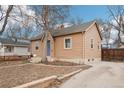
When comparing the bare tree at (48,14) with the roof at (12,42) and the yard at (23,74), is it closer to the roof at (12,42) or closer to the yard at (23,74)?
the yard at (23,74)

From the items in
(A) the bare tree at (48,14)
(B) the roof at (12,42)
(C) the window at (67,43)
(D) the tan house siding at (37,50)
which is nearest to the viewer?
(A) the bare tree at (48,14)

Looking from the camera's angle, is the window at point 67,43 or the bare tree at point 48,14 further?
the window at point 67,43

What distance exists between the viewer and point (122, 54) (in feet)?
56.7

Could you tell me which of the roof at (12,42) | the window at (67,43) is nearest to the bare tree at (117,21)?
the window at (67,43)

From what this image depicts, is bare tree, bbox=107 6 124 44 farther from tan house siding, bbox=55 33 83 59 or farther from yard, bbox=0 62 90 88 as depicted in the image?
yard, bbox=0 62 90 88

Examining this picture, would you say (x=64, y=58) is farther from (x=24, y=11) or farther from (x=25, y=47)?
(x=25, y=47)

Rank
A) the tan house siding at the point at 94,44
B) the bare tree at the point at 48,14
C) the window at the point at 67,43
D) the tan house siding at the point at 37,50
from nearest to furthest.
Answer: the tan house siding at the point at 94,44
the bare tree at the point at 48,14
the window at the point at 67,43
the tan house siding at the point at 37,50

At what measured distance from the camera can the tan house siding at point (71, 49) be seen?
15.5m

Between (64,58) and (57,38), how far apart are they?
2.15m

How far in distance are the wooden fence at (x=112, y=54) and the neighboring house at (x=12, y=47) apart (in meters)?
15.4

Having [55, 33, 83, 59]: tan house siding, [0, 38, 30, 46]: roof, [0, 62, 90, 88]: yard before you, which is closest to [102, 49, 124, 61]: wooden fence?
[55, 33, 83, 59]: tan house siding

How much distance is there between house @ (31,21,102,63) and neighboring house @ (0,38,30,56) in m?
12.3
